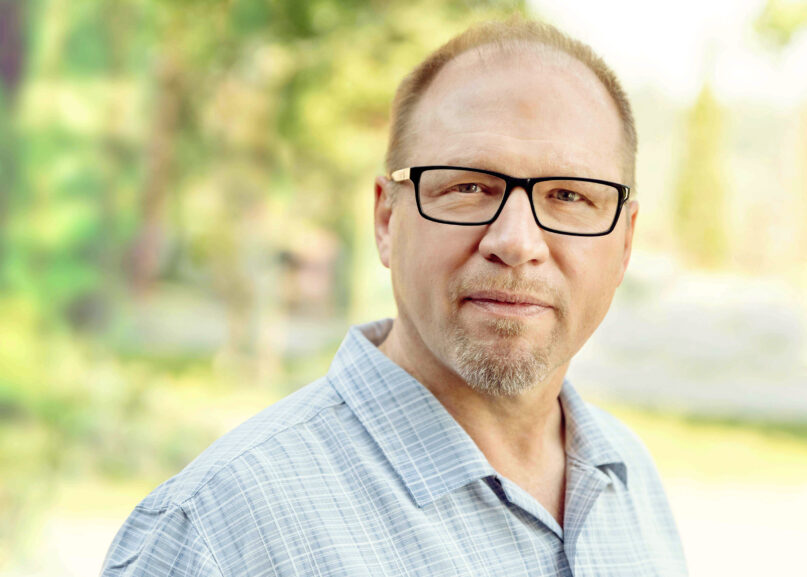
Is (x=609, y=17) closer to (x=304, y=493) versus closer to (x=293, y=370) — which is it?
(x=293, y=370)

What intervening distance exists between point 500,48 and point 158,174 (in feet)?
13.5

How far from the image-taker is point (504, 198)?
122 cm

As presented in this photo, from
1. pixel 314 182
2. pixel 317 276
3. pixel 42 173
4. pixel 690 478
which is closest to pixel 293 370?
pixel 317 276

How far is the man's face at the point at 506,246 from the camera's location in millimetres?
1206

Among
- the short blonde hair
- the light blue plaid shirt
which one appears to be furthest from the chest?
the short blonde hair

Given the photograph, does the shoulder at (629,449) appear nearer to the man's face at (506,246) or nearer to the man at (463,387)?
the man at (463,387)

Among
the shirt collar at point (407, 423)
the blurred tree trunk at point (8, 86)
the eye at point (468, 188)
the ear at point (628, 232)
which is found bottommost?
the shirt collar at point (407, 423)

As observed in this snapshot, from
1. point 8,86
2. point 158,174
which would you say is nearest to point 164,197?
point 158,174

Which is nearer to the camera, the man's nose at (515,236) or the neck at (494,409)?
the man's nose at (515,236)

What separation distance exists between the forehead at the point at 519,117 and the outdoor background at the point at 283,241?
3.71 m

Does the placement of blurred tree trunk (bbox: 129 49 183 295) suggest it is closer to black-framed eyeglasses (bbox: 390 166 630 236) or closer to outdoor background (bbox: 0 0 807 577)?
outdoor background (bbox: 0 0 807 577)

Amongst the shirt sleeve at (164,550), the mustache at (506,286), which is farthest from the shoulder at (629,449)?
the shirt sleeve at (164,550)

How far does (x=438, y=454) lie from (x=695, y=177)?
15.4 ft

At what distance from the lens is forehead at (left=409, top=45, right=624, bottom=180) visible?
123cm
